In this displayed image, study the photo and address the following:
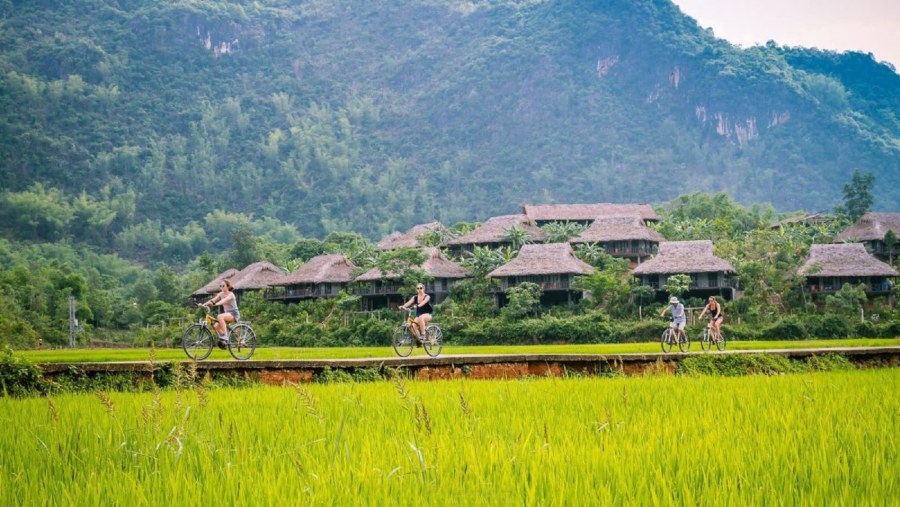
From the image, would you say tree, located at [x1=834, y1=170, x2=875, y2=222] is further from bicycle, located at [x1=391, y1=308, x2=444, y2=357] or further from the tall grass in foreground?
the tall grass in foreground

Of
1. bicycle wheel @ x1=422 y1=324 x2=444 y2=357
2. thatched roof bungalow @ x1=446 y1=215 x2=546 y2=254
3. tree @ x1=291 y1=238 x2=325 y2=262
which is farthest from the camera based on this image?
→ tree @ x1=291 y1=238 x2=325 y2=262

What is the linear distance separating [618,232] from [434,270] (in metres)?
13.3

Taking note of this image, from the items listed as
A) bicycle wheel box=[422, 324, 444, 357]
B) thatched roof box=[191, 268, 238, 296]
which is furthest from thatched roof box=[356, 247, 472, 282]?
bicycle wheel box=[422, 324, 444, 357]

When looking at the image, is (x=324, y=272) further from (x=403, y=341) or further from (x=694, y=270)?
(x=403, y=341)

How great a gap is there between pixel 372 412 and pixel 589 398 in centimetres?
165

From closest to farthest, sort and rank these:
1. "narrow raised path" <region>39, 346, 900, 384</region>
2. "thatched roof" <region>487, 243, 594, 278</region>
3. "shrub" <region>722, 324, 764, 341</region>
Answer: "narrow raised path" <region>39, 346, 900, 384</region> → "shrub" <region>722, 324, 764, 341</region> → "thatched roof" <region>487, 243, 594, 278</region>

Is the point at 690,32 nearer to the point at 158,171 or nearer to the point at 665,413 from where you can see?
the point at 158,171

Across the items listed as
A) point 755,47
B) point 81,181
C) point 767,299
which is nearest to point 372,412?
point 767,299

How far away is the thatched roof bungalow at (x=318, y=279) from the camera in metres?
54.1

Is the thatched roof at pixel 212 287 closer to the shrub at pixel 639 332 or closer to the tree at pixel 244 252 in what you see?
the tree at pixel 244 252

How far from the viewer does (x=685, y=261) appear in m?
45.7

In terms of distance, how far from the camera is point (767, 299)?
42.1 metres

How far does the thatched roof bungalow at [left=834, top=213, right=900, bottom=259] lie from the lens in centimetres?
5388

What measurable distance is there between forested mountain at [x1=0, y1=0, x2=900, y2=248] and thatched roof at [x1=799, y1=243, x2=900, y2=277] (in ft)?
259
